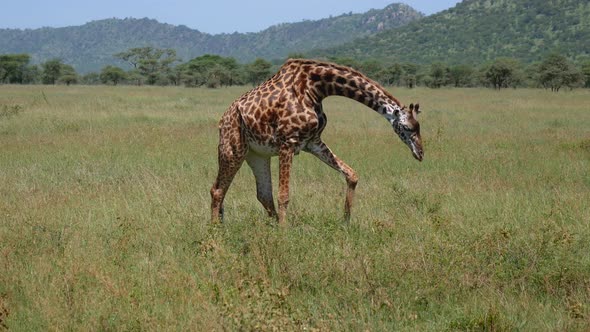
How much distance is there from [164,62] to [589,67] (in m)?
65.6

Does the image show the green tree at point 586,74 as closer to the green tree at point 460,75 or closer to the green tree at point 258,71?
the green tree at point 460,75

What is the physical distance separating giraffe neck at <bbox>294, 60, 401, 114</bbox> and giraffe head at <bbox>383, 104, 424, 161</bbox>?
0.24 ft

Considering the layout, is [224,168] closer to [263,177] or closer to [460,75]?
[263,177]

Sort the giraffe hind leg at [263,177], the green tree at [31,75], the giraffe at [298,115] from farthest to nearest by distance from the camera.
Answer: the green tree at [31,75] → the giraffe hind leg at [263,177] → the giraffe at [298,115]

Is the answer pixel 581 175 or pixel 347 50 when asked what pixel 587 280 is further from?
pixel 347 50

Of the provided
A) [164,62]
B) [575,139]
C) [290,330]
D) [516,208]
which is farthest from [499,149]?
[164,62]

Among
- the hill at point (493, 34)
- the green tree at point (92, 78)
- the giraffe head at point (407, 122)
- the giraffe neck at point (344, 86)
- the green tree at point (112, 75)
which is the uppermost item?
the hill at point (493, 34)

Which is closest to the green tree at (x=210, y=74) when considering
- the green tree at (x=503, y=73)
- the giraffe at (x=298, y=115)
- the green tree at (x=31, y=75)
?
the green tree at (x=31, y=75)

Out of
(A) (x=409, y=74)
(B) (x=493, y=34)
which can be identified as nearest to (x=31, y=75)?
(A) (x=409, y=74)

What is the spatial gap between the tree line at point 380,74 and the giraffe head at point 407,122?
42.9 meters

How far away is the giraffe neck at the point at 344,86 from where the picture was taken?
6.46 meters

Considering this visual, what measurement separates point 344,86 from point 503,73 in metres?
54.1

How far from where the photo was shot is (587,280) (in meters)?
4.95

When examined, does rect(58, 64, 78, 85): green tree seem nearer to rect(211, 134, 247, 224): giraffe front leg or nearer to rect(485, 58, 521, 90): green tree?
rect(485, 58, 521, 90): green tree
